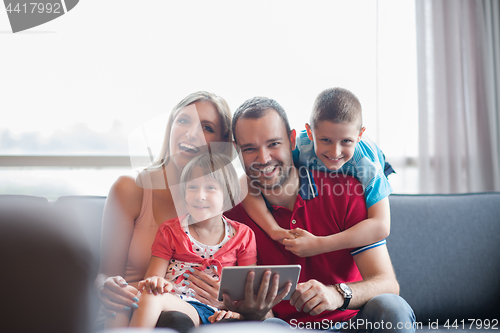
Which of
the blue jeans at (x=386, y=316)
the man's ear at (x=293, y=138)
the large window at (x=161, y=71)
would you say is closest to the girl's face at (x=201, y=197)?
the man's ear at (x=293, y=138)

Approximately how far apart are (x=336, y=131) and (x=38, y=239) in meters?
1.12

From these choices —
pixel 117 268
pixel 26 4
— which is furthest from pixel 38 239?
pixel 26 4

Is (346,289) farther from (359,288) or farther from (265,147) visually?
(265,147)

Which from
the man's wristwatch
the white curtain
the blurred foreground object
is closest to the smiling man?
the man's wristwatch

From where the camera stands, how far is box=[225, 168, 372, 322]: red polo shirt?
1230mm

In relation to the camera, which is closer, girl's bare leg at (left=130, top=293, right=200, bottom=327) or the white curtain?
girl's bare leg at (left=130, top=293, right=200, bottom=327)

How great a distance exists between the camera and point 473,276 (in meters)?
1.55

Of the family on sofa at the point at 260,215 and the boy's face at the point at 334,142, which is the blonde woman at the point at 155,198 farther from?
the boy's face at the point at 334,142

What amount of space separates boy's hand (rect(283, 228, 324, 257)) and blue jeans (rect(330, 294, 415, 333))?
22 centimetres

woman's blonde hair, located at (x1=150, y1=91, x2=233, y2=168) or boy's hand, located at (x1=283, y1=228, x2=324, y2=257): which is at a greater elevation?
woman's blonde hair, located at (x1=150, y1=91, x2=233, y2=168)

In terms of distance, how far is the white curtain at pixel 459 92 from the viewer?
7.69 ft

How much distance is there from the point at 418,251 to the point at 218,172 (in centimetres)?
99

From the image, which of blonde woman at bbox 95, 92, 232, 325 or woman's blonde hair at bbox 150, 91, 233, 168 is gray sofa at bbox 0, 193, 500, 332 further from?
woman's blonde hair at bbox 150, 91, 233, 168

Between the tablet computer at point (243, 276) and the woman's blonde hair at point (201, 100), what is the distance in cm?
54
